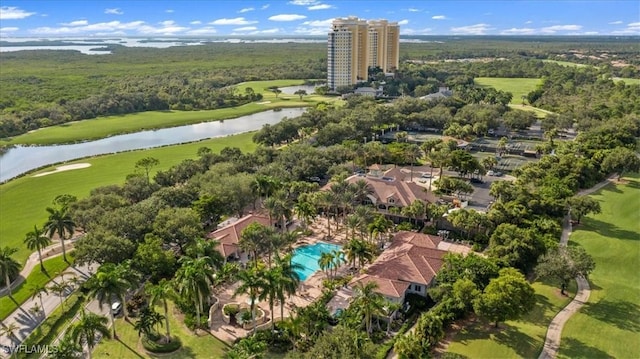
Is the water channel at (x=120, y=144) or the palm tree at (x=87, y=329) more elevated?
the palm tree at (x=87, y=329)

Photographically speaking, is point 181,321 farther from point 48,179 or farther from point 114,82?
point 114,82

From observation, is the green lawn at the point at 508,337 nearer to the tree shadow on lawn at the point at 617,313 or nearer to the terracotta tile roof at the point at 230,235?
the tree shadow on lawn at the point at 617,313

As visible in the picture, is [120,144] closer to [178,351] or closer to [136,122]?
[136,122]

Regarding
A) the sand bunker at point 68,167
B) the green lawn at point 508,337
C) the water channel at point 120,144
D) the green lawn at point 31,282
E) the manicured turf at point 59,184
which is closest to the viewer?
the green lawn at point 508,337

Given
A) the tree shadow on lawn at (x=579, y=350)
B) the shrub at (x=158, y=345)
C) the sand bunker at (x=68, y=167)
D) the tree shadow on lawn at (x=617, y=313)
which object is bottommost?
the sand bunker at (x=68, y=167)

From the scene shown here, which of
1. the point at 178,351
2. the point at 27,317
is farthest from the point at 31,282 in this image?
the point at 178,351

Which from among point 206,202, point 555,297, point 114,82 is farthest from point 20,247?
point 114,82

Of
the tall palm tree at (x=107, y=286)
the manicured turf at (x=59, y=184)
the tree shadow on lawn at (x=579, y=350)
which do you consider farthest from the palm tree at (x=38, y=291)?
the tree shadow on lawn at (x=579, y=350)

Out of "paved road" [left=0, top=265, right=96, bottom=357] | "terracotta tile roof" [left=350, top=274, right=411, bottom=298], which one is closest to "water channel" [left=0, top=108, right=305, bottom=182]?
"paved road" [left=0, top=265, right=96, bottom=357]
